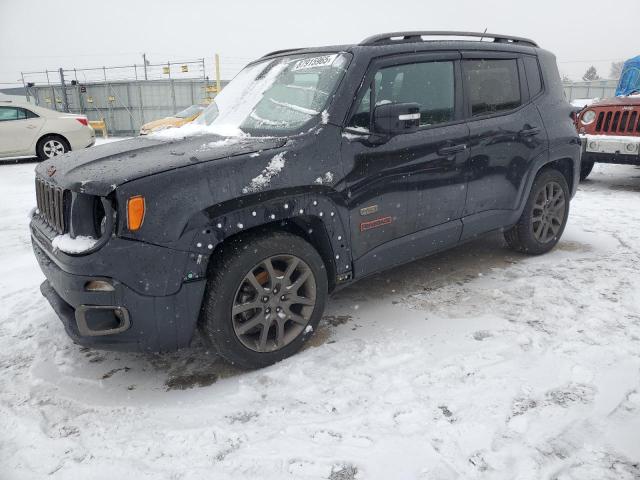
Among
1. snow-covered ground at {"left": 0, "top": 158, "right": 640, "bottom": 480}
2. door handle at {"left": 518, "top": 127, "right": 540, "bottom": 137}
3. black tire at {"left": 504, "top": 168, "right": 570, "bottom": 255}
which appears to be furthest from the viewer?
black tire at {"left": 504, "top": 168, "right": 570, "bottom": 255}

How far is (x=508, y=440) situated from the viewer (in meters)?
2.11

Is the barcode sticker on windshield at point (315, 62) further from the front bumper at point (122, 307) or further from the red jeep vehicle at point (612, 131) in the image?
the red jeep vehicle at point (612, 131)

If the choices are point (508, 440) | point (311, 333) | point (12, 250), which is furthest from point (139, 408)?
point (12, 250)

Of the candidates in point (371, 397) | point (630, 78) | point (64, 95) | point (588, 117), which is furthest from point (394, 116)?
point (64, 95)

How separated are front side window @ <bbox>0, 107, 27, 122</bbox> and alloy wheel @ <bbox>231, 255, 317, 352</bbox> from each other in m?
10.7

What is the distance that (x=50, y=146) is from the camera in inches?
435

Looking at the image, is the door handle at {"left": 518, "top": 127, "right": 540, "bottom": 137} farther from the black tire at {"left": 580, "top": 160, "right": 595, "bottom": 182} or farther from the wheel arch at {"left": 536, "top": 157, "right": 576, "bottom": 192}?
the black tire at {"left": 580, "top": 160, "right": 595, "bottom": 182}

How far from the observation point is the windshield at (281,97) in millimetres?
2936

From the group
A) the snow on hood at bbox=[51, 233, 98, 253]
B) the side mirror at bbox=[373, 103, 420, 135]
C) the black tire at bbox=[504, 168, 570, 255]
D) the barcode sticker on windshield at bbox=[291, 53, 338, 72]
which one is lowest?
the black tire at bbox=[504, 168, 570, 255]

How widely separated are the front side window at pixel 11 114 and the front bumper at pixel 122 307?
33.6ft

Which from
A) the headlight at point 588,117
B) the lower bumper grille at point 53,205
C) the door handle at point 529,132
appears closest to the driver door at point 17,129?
the lower bumper grille at point 53,205

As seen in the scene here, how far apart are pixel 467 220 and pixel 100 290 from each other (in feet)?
8.55

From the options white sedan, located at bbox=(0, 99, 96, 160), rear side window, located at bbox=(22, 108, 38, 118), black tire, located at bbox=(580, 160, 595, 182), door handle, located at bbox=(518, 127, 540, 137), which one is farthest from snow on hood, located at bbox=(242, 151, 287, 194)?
rear side window, located at bbox=(22, 108, 38, 118)

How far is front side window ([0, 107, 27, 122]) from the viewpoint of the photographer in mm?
10625
